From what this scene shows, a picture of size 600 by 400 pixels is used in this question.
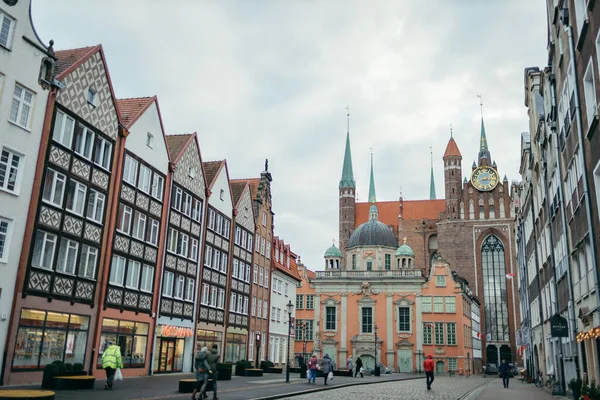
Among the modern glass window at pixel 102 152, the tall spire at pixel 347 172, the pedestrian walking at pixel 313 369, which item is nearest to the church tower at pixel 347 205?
the tall spire at pixel 347 172

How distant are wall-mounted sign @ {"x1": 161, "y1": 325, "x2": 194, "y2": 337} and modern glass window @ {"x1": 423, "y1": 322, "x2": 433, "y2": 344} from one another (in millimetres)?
40479

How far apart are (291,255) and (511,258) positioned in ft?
139

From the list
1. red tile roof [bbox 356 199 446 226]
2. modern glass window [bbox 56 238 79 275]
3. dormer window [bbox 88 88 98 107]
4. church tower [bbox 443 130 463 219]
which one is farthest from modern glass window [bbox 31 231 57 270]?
red tile roof [bbox 356 199 446 226]

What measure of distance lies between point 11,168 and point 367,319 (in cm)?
5710

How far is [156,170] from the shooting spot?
32.3 meters

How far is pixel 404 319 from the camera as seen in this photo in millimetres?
71312

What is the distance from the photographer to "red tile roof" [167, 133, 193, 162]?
35.5 meters

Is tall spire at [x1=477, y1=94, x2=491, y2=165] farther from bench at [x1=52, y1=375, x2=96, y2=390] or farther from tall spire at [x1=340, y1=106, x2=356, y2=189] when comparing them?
bench at [x1=52, y1=375, x2=96, y2=390]

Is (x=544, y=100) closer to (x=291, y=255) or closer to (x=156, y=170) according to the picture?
(x=156, y=170)

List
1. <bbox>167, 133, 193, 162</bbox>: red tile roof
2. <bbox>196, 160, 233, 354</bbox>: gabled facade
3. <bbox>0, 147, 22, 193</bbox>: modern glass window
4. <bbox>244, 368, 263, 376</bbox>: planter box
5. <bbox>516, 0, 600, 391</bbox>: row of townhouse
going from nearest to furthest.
Result: 1. <bbox>516, 0, 600, 391</bbox>: row of townhouse
2. <bbox>0, 147, 22, 193</bbox>: modern glass window
3. <bbox>244, 368, 263, 376</bbox>: planter box
4. <bbox>167, 133, 193, 162</bbox>: red tile roof
5. <bbox>196, 160, 233, 354</bbox>: gabled facade

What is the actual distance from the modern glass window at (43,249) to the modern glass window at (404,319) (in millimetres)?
54239

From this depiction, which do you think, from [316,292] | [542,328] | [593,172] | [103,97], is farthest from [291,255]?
[593,172]

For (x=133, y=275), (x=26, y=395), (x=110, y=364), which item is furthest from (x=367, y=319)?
(x=26, y=395)

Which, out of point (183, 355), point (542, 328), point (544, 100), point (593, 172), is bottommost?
point (183, 355)
